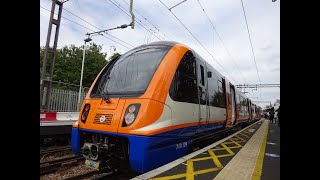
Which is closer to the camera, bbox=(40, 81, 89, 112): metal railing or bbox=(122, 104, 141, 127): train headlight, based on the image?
bbox=(122, 104, 141, 127): train headlight

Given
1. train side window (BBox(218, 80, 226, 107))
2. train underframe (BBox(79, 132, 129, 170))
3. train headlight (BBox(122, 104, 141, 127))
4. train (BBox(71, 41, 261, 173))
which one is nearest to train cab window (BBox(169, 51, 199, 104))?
train (BBox(71, 41, 261, 173))

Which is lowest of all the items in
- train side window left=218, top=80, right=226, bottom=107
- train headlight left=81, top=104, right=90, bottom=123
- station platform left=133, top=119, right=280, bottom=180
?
station platform left=133, top=119, right=280, bottom=180

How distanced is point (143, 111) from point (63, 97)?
11671mm

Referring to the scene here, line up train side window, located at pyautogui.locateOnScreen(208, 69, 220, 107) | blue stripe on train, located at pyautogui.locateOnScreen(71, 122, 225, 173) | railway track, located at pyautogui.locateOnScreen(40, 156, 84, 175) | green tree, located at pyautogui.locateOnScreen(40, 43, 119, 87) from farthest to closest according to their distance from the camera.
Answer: green tree, located at pyautogui.locateOnScreen(40, 43, 119, 87)
train side window, located at pyautogui.locateOnScreen(208, 69, 220, 107)
railway track, located at pyautogui.locateOnScreen(40, 156, 84, 175)
blue stripe on train, located at pyautogui.locateOnScreen(71, 122, 225, 173)

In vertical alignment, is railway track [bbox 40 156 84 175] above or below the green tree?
below

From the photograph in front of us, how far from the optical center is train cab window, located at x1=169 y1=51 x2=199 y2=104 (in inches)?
200

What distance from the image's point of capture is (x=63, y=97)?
14617mm

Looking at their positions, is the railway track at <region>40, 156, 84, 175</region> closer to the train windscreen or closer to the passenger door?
the train windscreen

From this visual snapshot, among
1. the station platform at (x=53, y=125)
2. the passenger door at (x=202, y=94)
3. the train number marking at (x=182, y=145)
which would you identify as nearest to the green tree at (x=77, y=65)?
the station platform at (x=53, y=125)

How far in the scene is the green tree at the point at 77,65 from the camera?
2533 centimetres

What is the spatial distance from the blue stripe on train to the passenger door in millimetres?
→ 957
